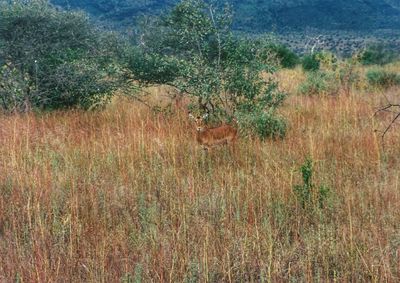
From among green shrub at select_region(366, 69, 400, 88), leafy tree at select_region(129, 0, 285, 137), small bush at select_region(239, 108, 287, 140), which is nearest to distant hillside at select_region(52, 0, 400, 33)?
Answer: green shrub at select_region(366, 69, 400, 88)

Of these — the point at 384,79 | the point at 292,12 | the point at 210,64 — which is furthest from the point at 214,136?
the point at 292,12

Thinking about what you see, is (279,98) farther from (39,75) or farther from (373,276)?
(373,276)

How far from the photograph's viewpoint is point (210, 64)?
30.5ft

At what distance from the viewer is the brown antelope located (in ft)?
20.9

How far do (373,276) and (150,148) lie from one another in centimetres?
361

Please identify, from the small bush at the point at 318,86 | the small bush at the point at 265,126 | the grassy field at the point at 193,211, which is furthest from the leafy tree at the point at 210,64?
the small bush at the point at 318,86

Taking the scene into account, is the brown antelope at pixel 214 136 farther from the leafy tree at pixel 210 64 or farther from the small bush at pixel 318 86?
the small bush at pixel 318 86

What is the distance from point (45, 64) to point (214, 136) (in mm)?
4468

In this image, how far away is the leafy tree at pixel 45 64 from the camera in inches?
348

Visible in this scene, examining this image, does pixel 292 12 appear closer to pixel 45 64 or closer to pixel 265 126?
pixel 45 64

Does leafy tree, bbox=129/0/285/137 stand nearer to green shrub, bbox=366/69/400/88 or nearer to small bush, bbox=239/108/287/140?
small bush, bbox=239/108/287/140

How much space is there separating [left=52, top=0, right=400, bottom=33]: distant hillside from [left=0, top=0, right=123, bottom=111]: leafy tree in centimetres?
7124

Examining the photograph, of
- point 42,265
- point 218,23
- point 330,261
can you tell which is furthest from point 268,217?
point 218,23

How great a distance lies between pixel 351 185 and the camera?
4.87m
